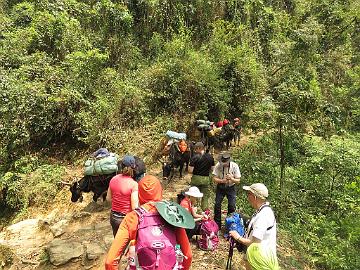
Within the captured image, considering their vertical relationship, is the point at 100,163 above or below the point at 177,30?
below

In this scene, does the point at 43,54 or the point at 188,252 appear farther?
the point at 43,54

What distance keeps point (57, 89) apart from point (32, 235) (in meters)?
5.41

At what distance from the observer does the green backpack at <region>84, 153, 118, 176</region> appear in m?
6.20

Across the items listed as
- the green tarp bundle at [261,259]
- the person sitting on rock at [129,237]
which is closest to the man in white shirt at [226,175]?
the person sitting on rock at [129,237]

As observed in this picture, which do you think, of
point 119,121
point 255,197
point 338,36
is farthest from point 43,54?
point 338,36

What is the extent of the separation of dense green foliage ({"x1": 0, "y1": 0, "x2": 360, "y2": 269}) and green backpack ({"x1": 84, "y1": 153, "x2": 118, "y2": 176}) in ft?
11.8

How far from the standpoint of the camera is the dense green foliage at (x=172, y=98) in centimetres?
900

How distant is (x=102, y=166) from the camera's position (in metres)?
6.20

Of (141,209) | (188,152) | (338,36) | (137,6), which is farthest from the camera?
(338,36)

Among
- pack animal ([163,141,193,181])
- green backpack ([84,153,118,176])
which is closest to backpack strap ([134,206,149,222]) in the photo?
green backpack ([84,153,118,176])

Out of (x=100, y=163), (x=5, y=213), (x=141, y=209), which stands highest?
(x=141, y=209)

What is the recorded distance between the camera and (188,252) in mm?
2738

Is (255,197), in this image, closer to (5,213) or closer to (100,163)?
(100,163)

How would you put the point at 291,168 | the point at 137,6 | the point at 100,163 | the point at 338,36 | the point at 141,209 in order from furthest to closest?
the point at 338,36
the point at 137,6
the point at 291,168
the point at 100,163
the point at 141,209
